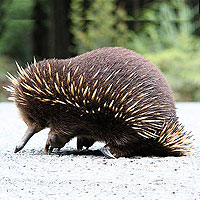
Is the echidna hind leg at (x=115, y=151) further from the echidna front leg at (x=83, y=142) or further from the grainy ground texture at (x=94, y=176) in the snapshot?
the echidna front leg at (x=83, y=142)

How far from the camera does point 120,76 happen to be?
5.52 metres

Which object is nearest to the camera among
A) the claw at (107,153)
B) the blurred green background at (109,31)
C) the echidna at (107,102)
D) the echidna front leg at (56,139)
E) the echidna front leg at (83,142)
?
the echidna at (107,102)

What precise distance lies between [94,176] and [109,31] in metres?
15.5

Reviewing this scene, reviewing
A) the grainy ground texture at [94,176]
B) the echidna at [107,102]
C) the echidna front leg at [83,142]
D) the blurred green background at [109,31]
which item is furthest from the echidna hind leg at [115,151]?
the blurred green background at [109,31]

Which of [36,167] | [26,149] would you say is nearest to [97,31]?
[26,149]

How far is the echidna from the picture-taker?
552 cm

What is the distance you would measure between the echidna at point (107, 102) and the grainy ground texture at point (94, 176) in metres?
0.23

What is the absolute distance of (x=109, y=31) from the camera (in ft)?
64.9

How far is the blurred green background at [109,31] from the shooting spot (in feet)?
57.2

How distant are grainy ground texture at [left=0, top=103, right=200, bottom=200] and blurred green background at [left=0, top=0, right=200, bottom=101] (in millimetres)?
10894

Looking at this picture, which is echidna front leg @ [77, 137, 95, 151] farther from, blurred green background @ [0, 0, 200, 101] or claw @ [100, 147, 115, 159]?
blurred green background @ [0, 0, 200, 101]

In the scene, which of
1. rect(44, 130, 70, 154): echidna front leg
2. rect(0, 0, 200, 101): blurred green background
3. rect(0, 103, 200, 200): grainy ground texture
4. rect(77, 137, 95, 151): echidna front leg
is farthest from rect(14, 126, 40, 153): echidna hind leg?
rect(0, 0, 200, 101): blurred green background

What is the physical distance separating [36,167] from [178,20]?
15401 millimetres

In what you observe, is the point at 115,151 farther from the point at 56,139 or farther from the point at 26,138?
the point at 26,138
